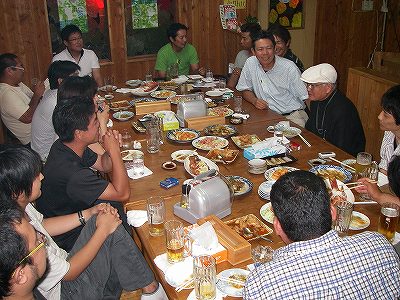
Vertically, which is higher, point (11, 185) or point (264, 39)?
point (264, 39)

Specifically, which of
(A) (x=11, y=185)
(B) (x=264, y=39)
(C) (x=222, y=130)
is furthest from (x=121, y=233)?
(B) (x=264, y=39)

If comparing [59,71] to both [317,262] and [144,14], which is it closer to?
[144,14]

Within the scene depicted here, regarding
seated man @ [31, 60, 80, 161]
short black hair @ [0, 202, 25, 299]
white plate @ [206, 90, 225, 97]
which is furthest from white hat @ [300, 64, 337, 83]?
short black hair @ [0, 202, 25, 299]

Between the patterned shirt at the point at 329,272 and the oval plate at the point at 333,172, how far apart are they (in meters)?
1.11

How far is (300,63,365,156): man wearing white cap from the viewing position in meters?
3.42

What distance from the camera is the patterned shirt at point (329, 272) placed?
55.6 inches

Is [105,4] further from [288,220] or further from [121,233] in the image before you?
[288,220]

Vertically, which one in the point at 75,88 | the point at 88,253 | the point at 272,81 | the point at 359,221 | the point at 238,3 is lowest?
the point at 88,253

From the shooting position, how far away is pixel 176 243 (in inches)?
76.1

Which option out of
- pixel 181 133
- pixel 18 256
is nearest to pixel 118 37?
pixel 181 133

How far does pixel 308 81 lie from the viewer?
11.5 ft

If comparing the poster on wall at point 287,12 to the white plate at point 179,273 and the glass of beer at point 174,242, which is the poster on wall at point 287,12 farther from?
the white plate at point 179,273

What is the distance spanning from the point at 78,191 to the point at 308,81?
6.77 ft

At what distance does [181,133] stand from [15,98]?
1.91m
